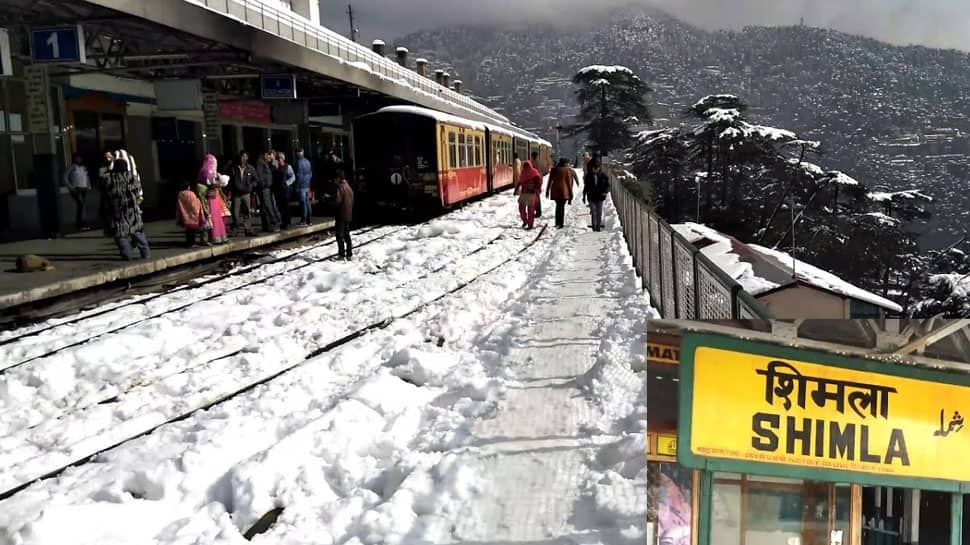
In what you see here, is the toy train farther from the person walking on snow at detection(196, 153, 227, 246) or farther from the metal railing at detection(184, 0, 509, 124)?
the person walking on snow at detection(196, 153, 227, 246)

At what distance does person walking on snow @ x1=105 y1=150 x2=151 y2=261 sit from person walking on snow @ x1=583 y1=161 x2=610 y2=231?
792 centimetres

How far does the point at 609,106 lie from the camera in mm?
7332

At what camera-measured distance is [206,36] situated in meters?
12.4

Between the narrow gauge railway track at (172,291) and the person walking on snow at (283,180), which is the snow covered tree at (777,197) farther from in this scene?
the person walking on snow at (283,180)

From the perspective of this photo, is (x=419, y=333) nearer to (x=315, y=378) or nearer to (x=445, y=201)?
(x=315, y=378)

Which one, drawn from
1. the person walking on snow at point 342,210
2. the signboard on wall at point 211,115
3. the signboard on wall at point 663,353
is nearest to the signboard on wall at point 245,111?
the signboard on wall at point 211,115

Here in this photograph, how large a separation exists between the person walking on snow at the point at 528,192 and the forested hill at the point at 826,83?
38.2 feet

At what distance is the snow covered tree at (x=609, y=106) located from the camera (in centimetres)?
574

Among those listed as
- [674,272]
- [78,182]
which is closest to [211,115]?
[78,182]

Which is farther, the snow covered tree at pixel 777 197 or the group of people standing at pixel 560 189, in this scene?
the group of people standing at pixel 560 189

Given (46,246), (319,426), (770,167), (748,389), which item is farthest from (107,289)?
(748,389)

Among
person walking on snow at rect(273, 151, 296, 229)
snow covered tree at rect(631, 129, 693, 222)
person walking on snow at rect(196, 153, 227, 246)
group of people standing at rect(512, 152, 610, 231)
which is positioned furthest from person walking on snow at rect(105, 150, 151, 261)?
snow covered tree at rect(631, 129, 693, 222)

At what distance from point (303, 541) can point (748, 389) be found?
273 cm

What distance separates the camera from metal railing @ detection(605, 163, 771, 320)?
2766mm
